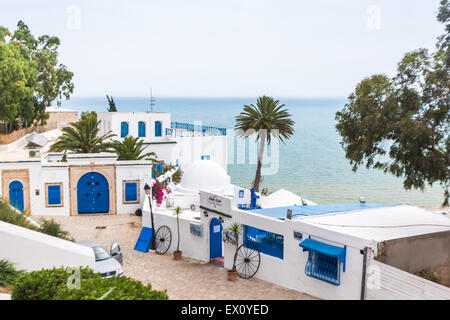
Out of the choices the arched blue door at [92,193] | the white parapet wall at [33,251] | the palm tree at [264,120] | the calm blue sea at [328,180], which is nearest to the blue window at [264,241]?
the white parapet wall at [33,251]

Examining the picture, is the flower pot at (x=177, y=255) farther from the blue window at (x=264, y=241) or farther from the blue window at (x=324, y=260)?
the blue window at (x=324, y=260)

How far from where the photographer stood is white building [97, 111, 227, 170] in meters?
37.0

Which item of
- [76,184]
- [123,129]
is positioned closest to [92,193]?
[76,184]

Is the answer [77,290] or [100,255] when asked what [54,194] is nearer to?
Answer: [100,255]

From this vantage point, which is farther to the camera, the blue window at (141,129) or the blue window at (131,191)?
the blue window at (141,129)

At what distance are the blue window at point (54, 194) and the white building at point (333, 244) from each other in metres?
9.79

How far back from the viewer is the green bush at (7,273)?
11.6 meters

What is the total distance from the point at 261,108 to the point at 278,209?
18.3 metres

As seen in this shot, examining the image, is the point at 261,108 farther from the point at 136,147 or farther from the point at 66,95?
the point at 66,95

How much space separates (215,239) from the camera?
21328 mm

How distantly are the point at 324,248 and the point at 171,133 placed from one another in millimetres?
24504

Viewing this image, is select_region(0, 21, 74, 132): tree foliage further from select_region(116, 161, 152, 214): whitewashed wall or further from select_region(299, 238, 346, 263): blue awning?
select_region(299, 238, 346, 263): blue awning

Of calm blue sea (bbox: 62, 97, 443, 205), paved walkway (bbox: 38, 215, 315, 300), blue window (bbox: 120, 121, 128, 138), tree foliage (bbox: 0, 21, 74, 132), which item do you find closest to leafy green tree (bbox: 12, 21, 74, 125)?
tree foliage (bbox: 0, 21, 74, 132)
